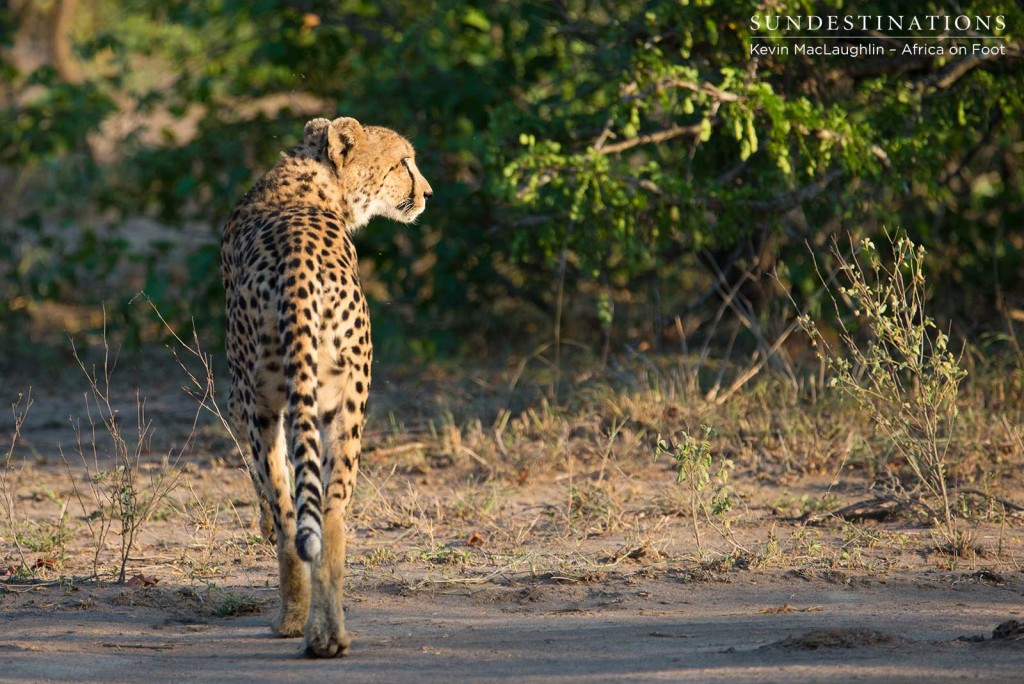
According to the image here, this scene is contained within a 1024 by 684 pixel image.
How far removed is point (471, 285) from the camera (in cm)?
825

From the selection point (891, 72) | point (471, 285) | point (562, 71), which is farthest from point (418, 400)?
point (891, 72)

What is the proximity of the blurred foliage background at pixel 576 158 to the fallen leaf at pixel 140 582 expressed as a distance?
2.32 metres

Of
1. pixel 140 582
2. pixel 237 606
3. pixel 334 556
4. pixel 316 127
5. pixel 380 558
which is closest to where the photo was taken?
pixel 334 556

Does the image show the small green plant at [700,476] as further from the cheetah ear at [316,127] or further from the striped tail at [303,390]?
the cheetah ear at [316,127]

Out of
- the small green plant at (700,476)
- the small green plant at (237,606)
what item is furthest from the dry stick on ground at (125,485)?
the small green plant at (700,476)

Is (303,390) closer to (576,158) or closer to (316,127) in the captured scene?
(316,127)

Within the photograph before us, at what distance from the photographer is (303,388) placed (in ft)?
12.7

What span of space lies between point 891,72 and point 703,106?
118 cm

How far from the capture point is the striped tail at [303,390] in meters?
3.65

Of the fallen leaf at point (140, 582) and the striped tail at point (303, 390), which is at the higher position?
the striped tail at point (303, 390)

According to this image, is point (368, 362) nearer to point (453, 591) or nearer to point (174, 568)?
point (453, 591)

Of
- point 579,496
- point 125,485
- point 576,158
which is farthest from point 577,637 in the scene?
point 576,158

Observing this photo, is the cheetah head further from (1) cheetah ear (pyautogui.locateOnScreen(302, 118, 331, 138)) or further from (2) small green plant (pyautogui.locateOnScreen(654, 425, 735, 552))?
(2) small green plant (pyautogui.locateOnScreen(654, 425, 735, 552))

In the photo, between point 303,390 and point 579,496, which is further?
point 579,496
